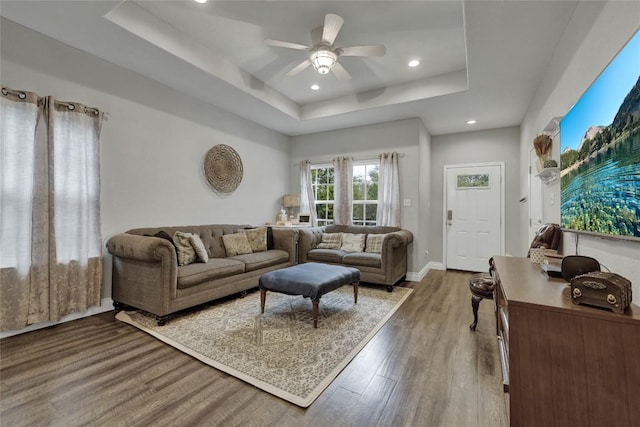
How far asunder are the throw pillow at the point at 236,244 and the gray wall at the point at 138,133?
1.65 feet

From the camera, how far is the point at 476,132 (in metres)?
5.14

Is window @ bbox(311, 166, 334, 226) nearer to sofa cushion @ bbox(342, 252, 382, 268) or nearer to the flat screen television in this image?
sofa cushion @ bbox(342, 252, 382, 268)

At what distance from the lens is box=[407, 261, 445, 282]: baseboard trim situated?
4.49 m

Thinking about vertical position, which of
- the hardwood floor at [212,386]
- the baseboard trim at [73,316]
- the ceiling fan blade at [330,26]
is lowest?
the hardwood floor at [212,386]

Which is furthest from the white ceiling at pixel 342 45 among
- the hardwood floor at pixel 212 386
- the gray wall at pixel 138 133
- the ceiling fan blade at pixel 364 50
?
the hardwood floor at pixel 212 386

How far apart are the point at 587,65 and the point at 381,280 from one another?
9.75 ft

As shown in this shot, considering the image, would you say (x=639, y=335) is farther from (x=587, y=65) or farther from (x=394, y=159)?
(x=394, y=159)

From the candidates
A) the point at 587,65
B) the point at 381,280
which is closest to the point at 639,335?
the point at 587,65

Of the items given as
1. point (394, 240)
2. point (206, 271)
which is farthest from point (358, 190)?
point (206, 271)

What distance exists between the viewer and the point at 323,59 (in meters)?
2.76

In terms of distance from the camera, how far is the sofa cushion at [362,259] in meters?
3.94

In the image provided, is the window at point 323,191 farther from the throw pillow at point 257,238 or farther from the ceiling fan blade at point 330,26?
the ceiling fan blade at point 330,26

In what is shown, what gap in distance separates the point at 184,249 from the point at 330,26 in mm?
2772

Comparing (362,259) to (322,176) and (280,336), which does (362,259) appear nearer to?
(280,336)
